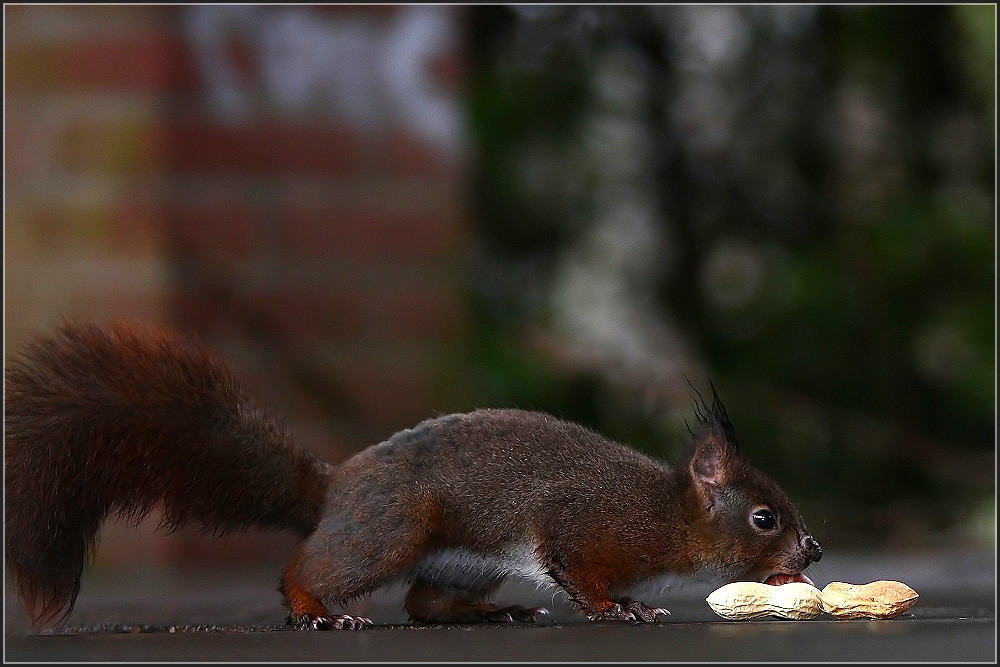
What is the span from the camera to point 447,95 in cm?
334

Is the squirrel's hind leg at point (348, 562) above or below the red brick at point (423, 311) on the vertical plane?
above

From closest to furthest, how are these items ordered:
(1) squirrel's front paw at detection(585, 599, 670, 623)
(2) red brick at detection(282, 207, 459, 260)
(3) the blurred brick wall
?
(1) squirrel's front paw at detection(585, 599, 670, 623) → (3) the blurred brick wall → (2) red brick at detection(282, 207, 459, 260)

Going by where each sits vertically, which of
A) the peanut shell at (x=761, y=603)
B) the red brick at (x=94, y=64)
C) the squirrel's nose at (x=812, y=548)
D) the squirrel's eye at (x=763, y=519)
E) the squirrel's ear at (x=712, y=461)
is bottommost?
the squirrel's nose at (x=812, y=548)

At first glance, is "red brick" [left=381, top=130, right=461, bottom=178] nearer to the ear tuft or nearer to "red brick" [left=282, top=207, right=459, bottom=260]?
"red brick" [left=282, top=207, right=459, bottom=260]

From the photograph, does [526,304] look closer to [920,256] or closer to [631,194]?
[631,194]

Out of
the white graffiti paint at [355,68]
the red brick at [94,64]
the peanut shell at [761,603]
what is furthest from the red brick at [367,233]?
the peanut shell at [761,603]

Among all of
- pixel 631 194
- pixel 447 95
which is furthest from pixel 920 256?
pixel 447 95

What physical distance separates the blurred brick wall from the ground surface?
138 cm

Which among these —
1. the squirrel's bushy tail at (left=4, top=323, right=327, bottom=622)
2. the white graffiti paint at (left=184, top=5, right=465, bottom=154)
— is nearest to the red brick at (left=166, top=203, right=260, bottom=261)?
the white graffiti paint at (left=184, top=5, right=465, bottom=154)

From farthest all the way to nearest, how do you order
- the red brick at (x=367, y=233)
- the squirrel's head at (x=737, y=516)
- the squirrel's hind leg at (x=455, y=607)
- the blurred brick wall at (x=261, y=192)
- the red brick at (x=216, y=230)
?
the red brick at (x=367, y=233) < the red brick at (x=216, y=230) < the blurred brick wall at (x=261, y=192) < the squirrel's head at (x=737, y=516) < the squirrel's hind leg at (x=455, y=607)

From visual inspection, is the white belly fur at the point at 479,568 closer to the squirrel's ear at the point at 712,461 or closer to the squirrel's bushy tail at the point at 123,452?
the squirrel's bushy tail at the point at 123,452

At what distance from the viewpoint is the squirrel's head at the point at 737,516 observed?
170 cm

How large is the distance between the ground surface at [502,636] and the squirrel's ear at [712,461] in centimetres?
18

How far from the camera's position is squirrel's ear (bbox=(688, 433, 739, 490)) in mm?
1718
